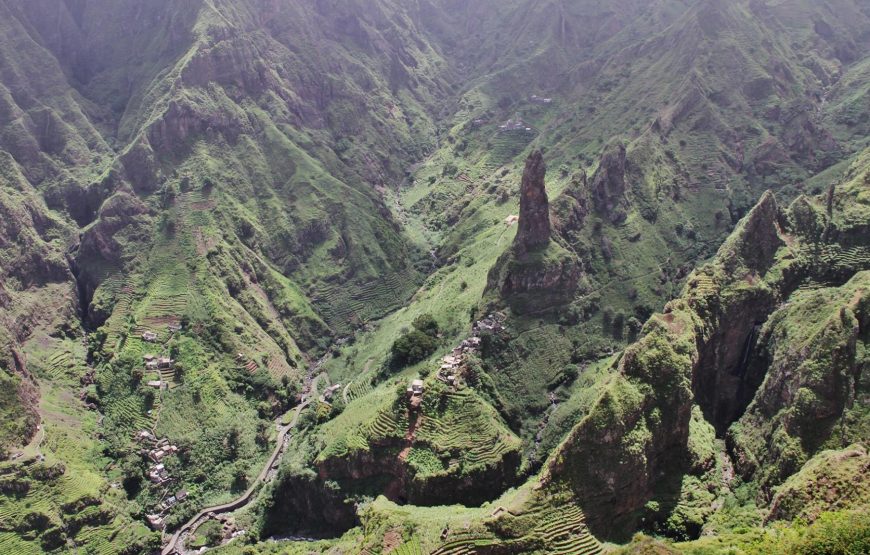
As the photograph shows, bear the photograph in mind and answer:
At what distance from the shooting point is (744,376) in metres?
87.8

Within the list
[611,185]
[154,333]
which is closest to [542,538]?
[154,333]

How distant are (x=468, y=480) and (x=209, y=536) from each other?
124 feet

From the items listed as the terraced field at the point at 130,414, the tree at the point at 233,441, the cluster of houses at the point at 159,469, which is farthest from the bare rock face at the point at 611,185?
the terraced field at the point at 130,414

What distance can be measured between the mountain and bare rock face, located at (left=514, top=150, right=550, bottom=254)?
15.4 inches

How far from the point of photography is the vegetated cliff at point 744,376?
66.9 metres

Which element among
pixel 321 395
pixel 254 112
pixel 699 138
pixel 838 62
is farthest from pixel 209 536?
pixel 838 62

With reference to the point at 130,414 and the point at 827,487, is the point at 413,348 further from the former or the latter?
the point at 827,487

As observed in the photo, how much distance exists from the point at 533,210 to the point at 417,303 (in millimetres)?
36490

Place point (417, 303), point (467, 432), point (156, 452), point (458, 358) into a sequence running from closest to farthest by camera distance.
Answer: point (467, 432) < point (458, 358) < point (156, 452) < point (417, 303)

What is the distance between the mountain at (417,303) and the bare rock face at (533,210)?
1.29 ft

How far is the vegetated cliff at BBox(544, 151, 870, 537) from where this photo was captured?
220ft

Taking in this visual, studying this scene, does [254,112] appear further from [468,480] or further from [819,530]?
[819,530]

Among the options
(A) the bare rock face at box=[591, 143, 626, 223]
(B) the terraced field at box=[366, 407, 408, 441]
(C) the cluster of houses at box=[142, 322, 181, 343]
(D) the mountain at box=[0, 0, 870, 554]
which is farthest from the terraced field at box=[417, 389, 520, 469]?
(A) the bare rock face at box=[591, 143, 626, 223]

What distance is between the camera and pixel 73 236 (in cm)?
14000
